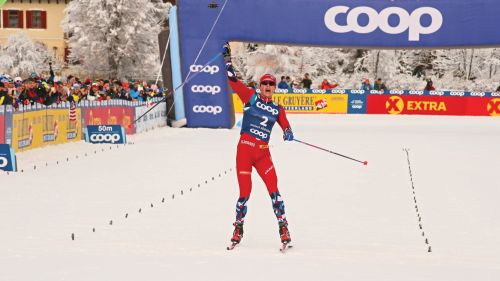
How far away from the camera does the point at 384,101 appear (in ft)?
128

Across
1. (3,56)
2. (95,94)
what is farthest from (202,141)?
(3,56)

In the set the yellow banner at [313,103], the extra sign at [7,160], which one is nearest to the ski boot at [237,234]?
the extra sign at [7,160]

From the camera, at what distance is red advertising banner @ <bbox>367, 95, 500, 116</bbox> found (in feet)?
128

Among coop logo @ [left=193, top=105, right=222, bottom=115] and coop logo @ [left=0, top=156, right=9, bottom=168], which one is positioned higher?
coop logo @ [left=0, top=156, right=9, bottom=168]

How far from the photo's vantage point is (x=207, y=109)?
27703mm

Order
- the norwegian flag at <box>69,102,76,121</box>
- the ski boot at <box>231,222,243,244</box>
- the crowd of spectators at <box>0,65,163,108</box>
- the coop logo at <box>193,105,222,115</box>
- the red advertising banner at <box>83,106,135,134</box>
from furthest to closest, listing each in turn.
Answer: the coop logo at <box>193,105,222,115</box>, the red advertising banner at <box>83,106,135,134</box>, the norwegian flag at <box>69,102,76,121</box>, the crowd of spectators at <box>0,65,163,108</box>, the ski boot at <box>231,222,243,244</box>

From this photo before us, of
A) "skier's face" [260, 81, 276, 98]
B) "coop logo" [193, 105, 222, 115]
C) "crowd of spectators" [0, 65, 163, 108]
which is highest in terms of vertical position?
"skier's face" [260, 81, 276, 98]

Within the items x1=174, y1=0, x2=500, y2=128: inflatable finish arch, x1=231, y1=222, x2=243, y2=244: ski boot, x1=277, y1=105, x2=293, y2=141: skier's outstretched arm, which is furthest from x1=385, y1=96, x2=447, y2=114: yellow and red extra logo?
x1=231, y1=222, x2=243, y2=244: ski boot

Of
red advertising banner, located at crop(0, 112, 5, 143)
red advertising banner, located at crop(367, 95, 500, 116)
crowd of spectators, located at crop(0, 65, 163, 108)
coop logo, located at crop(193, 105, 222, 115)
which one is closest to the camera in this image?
red advertising banner, located at crop(0, 112, 5, 143)

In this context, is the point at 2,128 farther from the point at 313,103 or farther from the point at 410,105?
the point at 410,105

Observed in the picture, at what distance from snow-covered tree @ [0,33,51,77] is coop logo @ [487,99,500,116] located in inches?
1284

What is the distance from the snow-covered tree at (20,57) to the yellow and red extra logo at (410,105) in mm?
28786

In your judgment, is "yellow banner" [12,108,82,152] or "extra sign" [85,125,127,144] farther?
"extra sign" [85,125,127,144]

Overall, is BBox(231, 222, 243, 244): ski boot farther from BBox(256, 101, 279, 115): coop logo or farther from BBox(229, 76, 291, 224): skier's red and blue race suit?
BBox(256, 101, 279, 115): coop logo
